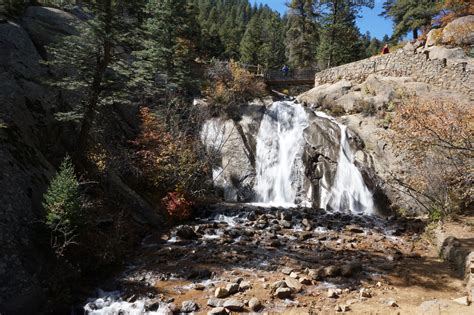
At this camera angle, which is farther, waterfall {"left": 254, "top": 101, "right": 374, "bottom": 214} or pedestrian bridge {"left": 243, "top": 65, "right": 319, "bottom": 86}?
pedestrian bridge {"left": 243, "top": 65, "right": 319, "bottom": 86}

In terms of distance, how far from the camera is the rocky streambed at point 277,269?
7.05m

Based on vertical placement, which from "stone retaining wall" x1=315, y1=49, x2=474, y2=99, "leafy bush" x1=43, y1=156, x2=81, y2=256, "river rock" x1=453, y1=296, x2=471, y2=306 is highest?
"stone retaining wall" x1=315, y1=49, x2=474, y2=99

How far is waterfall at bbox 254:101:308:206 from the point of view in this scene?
59.4 ft

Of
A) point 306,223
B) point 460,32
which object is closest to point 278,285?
point 306,223

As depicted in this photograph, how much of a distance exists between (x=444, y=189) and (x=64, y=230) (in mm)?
12200

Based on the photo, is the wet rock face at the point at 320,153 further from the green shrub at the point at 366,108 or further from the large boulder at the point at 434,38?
the large boulder at the point at 434,38

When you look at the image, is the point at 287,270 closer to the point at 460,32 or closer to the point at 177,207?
the point at 177,207

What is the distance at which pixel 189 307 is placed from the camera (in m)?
6.89

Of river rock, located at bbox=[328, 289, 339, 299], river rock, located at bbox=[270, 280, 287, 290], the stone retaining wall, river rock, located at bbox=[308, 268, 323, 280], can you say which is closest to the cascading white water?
the stone retaining wall

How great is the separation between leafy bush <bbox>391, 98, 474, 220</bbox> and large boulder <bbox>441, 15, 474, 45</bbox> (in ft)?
34.9

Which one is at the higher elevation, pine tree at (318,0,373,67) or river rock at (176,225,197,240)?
pine tree at (318,0,373,67)

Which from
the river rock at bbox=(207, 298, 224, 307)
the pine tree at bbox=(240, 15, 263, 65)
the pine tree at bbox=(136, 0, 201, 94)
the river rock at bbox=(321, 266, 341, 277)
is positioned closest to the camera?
the river rock at bbox=(207, 298, 224, 307)

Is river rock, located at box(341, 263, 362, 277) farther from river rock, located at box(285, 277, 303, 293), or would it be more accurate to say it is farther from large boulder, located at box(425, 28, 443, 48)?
large boulder, located at box(425, 28, 443, 48)

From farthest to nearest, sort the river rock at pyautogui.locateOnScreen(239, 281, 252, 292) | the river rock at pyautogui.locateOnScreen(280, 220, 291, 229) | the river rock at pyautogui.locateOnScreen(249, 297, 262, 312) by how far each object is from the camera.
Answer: the river rock at pyautogui.locateOnScreen(280, 220, 291, 229) → the river rock at pyautogui.locateOnScreen(239, 281, 252, 292) → the river rock at pyautogui.locateOnScreen(249, 297, 262, 312)
